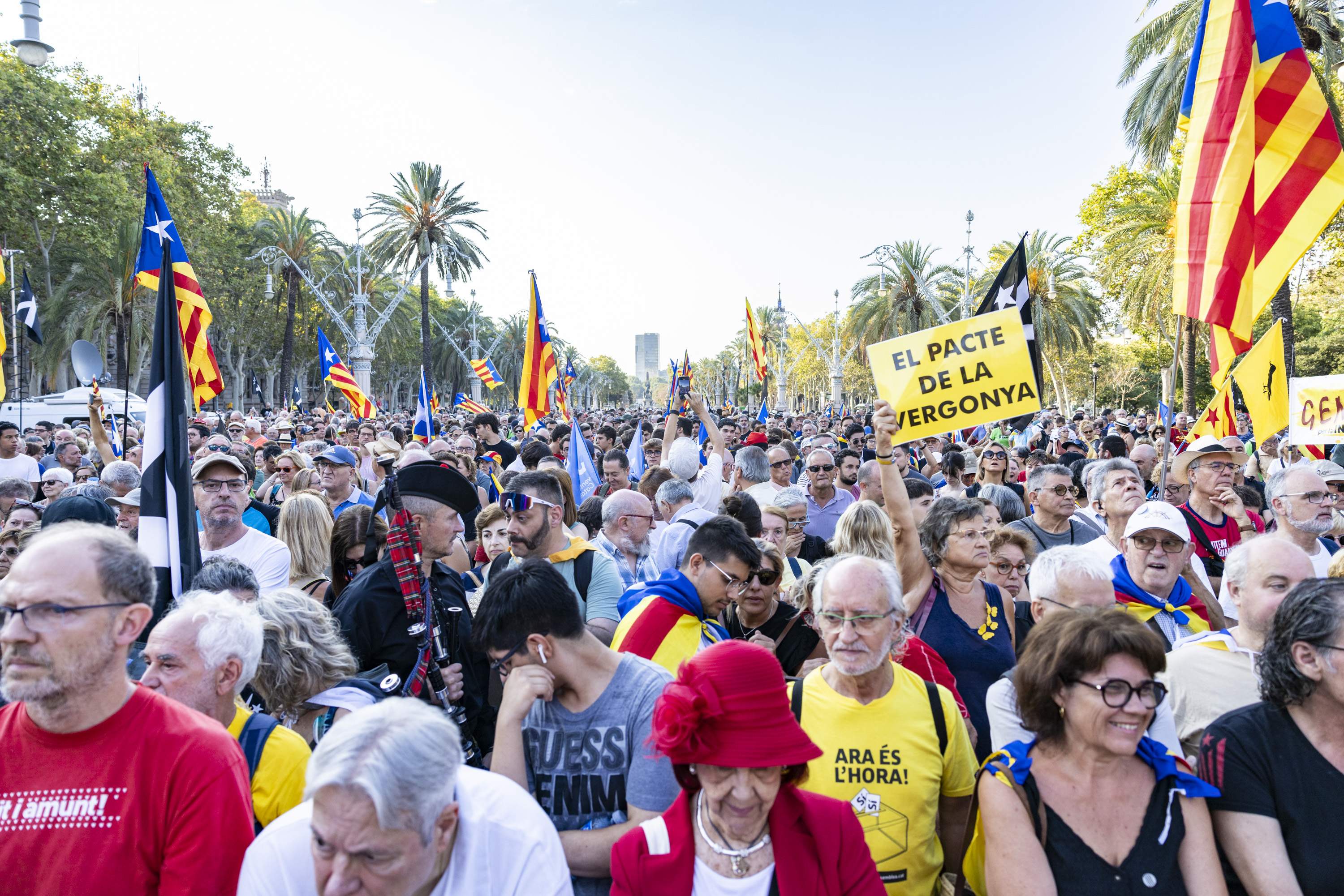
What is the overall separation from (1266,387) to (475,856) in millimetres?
8802

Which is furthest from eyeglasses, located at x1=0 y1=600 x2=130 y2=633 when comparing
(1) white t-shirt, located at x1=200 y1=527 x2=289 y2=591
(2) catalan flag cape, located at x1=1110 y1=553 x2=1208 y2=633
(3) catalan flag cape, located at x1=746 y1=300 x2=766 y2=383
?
(3) catalan flag cape, located at x1=746 y1=300 x2=766 y2=383

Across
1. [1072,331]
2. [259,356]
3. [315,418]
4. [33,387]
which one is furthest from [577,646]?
[259,356]

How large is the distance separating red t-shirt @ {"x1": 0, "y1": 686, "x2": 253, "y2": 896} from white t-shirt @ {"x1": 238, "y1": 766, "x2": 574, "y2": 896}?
158 mm

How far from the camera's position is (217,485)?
554 cm

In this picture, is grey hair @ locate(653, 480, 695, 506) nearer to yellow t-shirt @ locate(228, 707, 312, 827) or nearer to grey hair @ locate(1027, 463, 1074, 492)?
grey hair @ locate(1027, 463, 1074, 492)

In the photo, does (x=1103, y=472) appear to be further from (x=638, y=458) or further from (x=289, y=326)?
(x=289, y=326)

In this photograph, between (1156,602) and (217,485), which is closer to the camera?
(1156,602)

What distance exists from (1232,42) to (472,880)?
6.70 m

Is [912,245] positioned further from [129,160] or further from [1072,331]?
[129,160]

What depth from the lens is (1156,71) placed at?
21859mm

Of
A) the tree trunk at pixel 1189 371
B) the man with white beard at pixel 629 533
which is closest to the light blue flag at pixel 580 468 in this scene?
the man with white beard at pixel 629 533

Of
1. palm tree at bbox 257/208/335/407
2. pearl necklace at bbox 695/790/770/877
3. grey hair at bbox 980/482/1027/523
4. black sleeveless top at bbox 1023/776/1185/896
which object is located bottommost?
black sleeveless top at bbox 1023/776/1185/896

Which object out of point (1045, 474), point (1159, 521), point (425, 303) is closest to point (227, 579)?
point (1159, 521)

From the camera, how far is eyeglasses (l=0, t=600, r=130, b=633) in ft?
7.36
